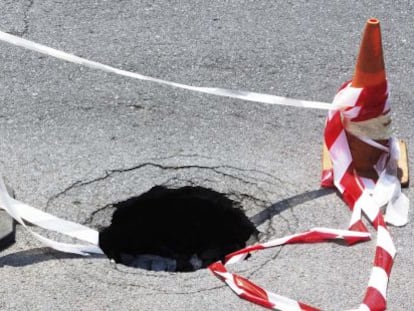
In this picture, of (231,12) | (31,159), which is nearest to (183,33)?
(231,12)

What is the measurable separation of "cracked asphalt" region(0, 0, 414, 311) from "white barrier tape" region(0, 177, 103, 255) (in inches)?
2.1

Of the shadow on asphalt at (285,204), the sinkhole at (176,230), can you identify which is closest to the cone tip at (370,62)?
the shadow on asphalt at (285,204)

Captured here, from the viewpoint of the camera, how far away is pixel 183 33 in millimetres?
6551

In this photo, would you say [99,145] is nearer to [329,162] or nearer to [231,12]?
[329,162]

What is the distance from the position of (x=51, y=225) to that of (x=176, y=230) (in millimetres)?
852

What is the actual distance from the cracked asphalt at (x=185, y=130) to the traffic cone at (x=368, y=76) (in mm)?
252

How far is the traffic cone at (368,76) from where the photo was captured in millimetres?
5051

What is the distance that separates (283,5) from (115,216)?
266 centimetres

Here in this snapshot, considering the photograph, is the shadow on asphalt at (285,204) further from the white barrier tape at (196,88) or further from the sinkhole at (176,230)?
the white barrier tape at (196,88)

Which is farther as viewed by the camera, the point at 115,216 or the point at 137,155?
the point at 137,155

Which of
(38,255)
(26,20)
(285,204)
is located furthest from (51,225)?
(26,20)

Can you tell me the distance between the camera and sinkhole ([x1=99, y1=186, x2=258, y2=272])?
16.6 ft

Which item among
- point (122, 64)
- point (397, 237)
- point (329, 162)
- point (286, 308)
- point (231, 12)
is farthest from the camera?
point (231, 12)

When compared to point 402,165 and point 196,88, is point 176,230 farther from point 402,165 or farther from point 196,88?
point 402,165
